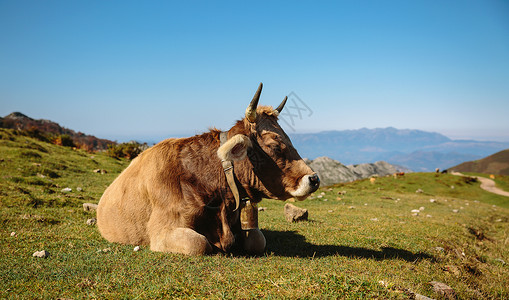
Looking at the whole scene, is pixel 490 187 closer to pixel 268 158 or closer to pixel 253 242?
pixel 253 242

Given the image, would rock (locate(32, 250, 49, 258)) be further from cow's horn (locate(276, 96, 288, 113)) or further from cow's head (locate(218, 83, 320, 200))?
cow's horn (locate(276, 96, 288, 113))

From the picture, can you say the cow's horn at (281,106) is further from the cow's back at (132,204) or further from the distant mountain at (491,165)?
the distant mountain at (491,165)

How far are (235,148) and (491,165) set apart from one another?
68908mm

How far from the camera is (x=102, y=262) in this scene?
609 centimetres

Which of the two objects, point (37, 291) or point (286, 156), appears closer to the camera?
point (37, 291)

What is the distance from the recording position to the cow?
6508 millimetres

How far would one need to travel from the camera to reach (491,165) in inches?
2347


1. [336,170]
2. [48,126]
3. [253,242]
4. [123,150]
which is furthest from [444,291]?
[48,126]

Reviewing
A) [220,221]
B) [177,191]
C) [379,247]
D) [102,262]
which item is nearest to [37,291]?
[102,262]

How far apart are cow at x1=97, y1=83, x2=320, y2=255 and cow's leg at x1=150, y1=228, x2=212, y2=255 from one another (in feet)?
0.06

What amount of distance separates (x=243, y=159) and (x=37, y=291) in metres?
4.03

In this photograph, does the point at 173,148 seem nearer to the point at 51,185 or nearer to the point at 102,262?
the point at 102,262

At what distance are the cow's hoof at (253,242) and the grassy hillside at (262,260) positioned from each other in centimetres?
25

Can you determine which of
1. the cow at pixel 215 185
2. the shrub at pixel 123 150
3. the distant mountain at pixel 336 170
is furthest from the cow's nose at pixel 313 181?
the distant mountain at pixel 336 170
